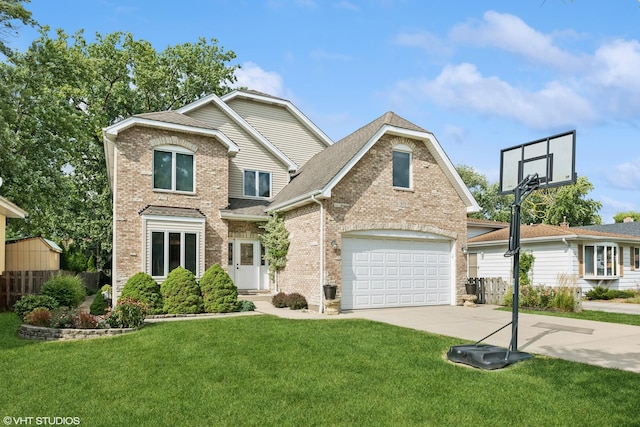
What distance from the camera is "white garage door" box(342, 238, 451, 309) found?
52.6ft

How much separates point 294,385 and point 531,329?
25.0 feet

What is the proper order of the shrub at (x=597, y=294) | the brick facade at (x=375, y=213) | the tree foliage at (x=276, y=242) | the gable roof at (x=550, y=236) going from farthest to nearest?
1. the shrub at (x=597, y=294)
2. the gable roof at (x=550, y=236)
3. the tree foliage at (x=276, y=242)
4. the brick facade at (x=375, y=213)

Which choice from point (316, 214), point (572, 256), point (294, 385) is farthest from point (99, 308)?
point (572, 256)

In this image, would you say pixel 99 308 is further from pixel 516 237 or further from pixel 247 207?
pixel 516 237

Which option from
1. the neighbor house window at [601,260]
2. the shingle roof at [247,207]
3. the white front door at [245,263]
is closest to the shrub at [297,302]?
the white front door at [245,263]

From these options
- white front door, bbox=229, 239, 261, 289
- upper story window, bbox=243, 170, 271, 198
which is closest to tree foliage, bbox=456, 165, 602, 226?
upper story window, bbox=243, 170, 271, 198

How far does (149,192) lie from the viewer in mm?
17297

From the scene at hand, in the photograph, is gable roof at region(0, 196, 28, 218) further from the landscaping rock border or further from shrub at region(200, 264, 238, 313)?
shrub at region(200, 264, 238, 313)

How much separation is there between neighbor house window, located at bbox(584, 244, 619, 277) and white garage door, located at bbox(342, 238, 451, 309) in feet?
33.0

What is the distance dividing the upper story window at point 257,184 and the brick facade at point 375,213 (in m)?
3.27

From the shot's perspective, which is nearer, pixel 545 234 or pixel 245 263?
pixel 245 263

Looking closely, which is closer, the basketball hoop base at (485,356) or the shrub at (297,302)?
the basketball hoop base at (485,356)

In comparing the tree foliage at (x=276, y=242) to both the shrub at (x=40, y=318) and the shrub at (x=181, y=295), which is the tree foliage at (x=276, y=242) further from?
the shrub at (x=40, y=318)

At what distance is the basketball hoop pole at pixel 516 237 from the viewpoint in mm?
8398
